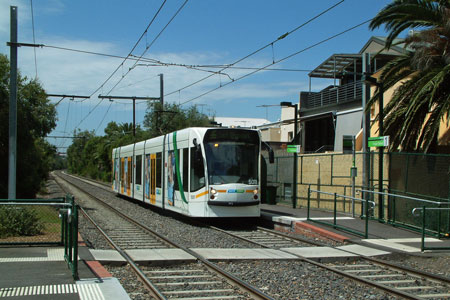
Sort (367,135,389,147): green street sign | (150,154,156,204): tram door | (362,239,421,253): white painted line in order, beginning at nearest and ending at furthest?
(362,239,421,253): white painted line, (367,135,389,147): green street sign, (150,154,156,204): tram door

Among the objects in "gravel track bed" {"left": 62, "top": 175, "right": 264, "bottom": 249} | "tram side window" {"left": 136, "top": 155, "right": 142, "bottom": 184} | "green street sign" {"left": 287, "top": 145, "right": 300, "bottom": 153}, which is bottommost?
"gravel track bed" {"left": 62, "top": 175, "right": 264, "bottom": 249}

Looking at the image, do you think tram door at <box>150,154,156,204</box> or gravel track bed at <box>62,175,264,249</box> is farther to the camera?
tram door at <box>150,154,156,204</box>

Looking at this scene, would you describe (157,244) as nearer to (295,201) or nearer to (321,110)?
(295,201)

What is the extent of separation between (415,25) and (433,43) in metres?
0.90

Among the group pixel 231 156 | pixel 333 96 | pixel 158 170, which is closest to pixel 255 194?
pixel 231 156

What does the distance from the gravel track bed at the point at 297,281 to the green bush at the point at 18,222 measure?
4.98m

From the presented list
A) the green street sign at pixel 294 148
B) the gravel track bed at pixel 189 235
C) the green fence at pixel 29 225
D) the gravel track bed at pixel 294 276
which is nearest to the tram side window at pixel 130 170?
the gravel track bed at pixel 189 235

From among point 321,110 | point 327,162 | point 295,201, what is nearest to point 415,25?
point 327,162

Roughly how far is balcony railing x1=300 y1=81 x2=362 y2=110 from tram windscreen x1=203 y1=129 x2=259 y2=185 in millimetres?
17100

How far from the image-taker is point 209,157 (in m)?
15.7

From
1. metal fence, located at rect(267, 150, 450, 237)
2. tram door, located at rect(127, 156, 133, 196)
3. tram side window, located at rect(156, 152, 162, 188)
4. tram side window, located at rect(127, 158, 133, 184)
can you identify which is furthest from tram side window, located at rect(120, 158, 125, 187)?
metal fence, located at rect(267, 150, 450, 237)

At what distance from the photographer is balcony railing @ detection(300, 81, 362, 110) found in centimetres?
3222

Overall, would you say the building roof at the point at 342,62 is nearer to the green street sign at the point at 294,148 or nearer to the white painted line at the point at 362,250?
the green street sign at the point at 294,148

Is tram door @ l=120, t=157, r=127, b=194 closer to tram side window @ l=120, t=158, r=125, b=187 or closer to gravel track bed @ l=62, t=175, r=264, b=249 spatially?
tram side window @ l=120, t=158, r=125, b=187
